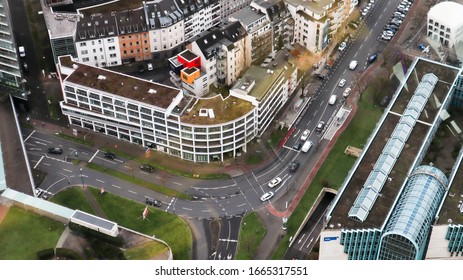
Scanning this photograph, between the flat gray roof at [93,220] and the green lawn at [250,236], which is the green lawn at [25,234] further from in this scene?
the green lawn at [250,236]

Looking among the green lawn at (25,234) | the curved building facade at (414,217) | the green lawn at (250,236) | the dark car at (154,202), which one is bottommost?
the green lawn at (250,236)

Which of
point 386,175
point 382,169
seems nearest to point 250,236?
point 382,169

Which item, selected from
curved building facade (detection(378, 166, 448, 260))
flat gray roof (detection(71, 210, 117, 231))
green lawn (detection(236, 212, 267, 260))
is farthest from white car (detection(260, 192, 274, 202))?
flat gray roof (detection(71, 210, 117, 231))

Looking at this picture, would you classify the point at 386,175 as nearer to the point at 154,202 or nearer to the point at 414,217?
the point at 414,217

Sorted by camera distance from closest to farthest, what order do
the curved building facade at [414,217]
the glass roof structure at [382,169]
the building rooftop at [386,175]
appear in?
the curved building facade at [414,217] < the building rooftop at [386,175] < the glass roof structure at [382,169]

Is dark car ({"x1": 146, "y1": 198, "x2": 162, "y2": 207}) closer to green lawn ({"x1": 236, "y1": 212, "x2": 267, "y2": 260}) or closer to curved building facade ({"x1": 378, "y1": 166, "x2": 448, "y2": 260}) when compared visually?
green lawn ({"x1": 236, "y1": 212, "x2": 267, "y2": 260})

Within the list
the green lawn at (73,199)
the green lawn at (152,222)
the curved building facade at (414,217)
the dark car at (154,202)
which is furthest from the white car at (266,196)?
the green lawn at (73,199)

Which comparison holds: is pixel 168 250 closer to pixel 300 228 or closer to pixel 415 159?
pixel 300 228
